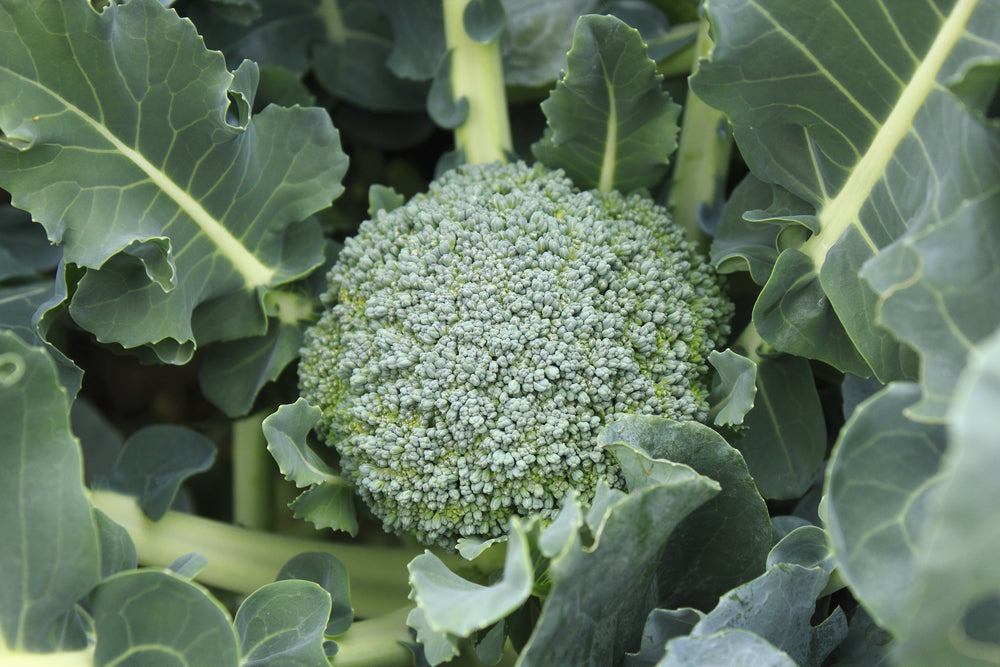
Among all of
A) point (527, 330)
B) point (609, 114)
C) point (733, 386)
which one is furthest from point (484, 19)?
point (733, 386)

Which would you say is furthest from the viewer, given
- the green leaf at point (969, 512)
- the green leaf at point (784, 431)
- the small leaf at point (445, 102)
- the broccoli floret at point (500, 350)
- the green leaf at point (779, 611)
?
the small leaf at point (445, 102)

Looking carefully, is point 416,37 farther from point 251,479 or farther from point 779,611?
point 779,611

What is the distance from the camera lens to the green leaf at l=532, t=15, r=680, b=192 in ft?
2.70

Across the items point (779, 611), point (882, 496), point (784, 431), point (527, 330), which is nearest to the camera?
point (882, 496)

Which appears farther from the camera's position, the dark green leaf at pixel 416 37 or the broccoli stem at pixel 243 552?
the dark green leaf at pixel 416 37

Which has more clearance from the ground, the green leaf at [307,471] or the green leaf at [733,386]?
the green leaf at [733,386]

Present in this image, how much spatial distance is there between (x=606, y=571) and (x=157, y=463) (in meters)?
0.66

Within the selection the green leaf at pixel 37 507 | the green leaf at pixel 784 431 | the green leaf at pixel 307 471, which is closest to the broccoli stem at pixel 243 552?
the green leaf at pixel 307 471

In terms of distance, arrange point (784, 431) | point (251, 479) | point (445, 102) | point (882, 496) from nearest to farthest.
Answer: point (882, 496), point (784, 431), point (445, 102), point (251, 479)

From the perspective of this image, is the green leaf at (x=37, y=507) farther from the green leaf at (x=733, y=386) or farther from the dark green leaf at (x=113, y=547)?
the green leaf at (x=733, y=386)

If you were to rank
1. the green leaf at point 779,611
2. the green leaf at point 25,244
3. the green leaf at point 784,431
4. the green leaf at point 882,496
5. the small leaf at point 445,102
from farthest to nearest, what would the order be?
1. the green leaf at point 25,244
2. the small leaf at point 445,102
3. the green leaf at point 784,431
4. the green leaf at point 779,611
5. the green leaf at point 882,496

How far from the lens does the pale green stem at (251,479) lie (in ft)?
3.79

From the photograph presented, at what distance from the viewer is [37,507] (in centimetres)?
65

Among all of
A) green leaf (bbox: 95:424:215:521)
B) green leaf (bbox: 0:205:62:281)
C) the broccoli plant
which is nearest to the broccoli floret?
the broccoli plant
